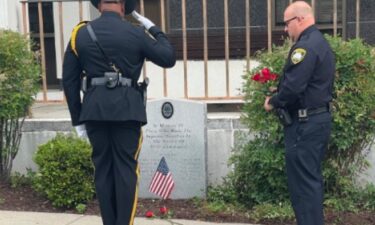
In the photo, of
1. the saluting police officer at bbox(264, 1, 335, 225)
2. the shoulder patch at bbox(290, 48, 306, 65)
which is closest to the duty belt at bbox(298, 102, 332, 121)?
the saluting police officer at bbox(264, 1, 335, 225)

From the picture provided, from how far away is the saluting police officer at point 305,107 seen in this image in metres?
4.61

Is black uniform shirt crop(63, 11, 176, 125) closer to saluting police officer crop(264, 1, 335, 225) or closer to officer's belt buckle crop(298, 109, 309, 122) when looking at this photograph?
saluting police officer crop(264, 1, 335, 225)

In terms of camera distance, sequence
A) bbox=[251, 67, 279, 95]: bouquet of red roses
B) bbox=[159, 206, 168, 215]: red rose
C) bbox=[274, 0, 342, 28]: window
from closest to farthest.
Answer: bbox=[251, 67, 279, 95]: bouquet of red roses
bbox=[159, 206, 168, 215]: red rose
bbox=[274, 0, 342, 28]: window

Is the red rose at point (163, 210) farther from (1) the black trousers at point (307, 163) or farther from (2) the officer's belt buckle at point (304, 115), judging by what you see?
(2) the officer's belt buckle at point (304, 115)

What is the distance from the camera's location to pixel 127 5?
4.71 metres

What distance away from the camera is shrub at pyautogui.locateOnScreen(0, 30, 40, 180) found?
20.9 ft

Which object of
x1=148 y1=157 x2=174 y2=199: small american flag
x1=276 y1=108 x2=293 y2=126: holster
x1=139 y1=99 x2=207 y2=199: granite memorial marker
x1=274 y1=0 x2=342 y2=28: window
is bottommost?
Answer: x1=148 y1=157 x2=174 y2=199: small american flag

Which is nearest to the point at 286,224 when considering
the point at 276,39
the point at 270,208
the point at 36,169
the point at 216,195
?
the point at 270,208

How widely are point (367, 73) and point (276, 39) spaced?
2.96 metres

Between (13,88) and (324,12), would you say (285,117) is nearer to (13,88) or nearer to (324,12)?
(13,88)

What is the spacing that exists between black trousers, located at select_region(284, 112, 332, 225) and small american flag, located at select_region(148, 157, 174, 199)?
1.69m

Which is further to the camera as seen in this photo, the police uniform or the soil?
the soil

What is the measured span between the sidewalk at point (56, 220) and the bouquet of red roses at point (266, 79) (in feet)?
4.18

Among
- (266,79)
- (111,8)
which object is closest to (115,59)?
(111,8)
